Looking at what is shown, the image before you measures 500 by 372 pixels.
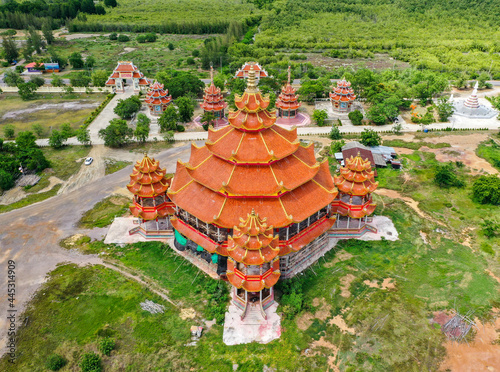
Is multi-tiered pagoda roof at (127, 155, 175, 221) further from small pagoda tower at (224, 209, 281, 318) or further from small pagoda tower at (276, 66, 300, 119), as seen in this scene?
small pagoda tower at (276, 66, 300, 119)

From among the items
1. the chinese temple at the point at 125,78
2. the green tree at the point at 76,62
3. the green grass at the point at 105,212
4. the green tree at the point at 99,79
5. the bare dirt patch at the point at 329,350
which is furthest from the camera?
the green tree at the point at 76,62

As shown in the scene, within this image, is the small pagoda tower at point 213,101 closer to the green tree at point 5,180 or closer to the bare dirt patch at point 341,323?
the green tree at point 5,180

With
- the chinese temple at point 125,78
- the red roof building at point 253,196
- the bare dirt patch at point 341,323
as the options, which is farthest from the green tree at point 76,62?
the bare dirt patch at point 341,323

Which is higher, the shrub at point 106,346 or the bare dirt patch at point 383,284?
the bare dirt patch at point 383,284

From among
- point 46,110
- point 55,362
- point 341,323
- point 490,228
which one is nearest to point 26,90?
point 46,110

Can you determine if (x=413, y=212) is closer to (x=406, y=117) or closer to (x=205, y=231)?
(x=205, y=231)

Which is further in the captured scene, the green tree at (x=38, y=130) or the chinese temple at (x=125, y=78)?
the chinese temple at (x=125, y=78)

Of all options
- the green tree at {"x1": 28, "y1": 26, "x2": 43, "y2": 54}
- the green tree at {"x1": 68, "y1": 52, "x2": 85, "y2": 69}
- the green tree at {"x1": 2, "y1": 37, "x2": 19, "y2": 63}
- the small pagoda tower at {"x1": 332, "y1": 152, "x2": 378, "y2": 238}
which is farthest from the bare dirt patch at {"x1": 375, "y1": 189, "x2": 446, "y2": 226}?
the green tree at {"x1": 28, "y1": 26, "x2": 43, "y2": 54}

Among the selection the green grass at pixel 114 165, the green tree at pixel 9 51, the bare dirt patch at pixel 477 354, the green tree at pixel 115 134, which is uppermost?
the green tree at pixel 9 51
